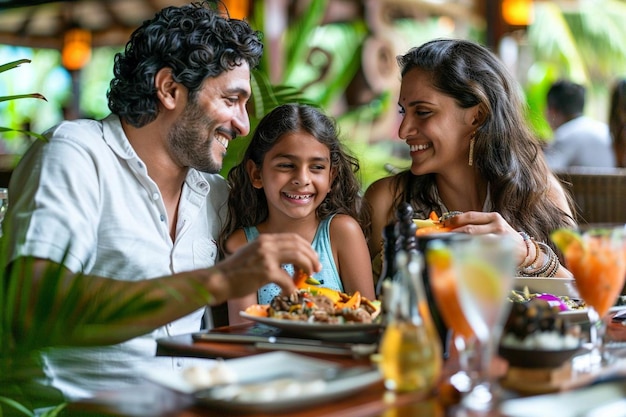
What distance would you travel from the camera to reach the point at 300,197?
274 centimetres

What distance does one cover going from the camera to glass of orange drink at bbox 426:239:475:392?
1285 mm

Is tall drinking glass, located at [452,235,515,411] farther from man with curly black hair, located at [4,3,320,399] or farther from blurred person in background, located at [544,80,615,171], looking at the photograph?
blurred person in background, located at [544,80,615,171]

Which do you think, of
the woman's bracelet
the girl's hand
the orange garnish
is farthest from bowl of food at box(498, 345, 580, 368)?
the woman's bracelet

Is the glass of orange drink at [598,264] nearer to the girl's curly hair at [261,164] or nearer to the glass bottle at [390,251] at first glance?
the glass bottle at [390,251]

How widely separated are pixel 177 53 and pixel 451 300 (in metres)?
1.41

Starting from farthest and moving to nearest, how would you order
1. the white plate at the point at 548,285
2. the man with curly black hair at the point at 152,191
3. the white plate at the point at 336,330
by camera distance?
the white plate at the point at 548,285
the man with curly black hair at the point at 152,191
the white plate at the point at 336,330

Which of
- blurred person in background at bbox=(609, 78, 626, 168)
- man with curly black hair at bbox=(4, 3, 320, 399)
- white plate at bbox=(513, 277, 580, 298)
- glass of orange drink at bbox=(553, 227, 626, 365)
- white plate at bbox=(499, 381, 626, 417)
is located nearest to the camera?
white plate at bbox=(499, 381, 626, 417)

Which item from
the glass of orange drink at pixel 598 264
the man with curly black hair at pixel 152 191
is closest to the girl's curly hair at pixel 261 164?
the man with curly black hair at pixel 152 191

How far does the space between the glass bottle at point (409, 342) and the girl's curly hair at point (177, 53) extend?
133 centimetres

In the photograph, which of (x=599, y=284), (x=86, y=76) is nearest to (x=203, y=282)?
(x=599, y=284)

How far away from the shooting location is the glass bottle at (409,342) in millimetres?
1290

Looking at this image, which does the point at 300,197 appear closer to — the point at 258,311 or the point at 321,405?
the point at 258,311

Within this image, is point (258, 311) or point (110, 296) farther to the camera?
point (258, 311)

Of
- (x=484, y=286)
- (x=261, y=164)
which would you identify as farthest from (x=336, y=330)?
(x=261, y=164)
